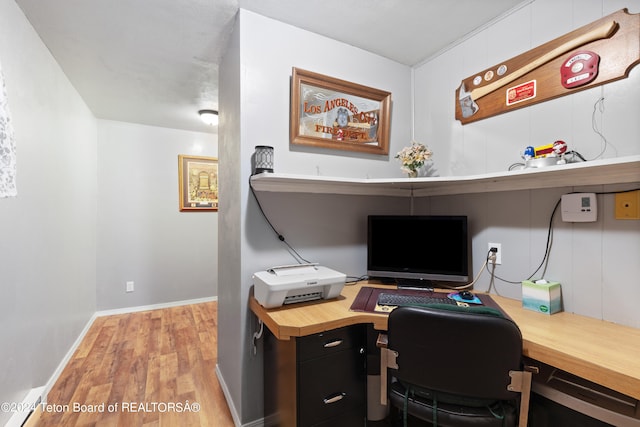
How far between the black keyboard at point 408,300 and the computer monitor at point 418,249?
0.24 m

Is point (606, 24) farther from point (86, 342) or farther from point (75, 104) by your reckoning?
point (86, 342)

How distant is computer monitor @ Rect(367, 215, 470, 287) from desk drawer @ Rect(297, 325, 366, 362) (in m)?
0.58

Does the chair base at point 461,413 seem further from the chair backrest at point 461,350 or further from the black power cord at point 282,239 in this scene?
the black power cord at point 282,239

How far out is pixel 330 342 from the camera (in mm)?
1358

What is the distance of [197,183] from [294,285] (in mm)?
3016

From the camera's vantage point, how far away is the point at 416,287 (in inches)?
72.6

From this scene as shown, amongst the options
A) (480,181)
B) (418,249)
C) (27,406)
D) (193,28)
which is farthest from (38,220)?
(480,181)

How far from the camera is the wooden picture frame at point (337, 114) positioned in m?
1.80

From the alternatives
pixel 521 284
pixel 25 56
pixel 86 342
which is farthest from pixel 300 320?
pixel 86 342

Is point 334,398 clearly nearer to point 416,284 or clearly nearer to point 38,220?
point 416,284

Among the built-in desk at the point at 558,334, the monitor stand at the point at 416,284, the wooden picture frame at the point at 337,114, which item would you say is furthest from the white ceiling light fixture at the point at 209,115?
the monitor stand at the point at 416,284

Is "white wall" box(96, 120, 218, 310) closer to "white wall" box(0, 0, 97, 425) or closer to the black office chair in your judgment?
"white wall" box(0, 0, 97, 425)

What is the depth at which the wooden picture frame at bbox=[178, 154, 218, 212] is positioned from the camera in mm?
3824

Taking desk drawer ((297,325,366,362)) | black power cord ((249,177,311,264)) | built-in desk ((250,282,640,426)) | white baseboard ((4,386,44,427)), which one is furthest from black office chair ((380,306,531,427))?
white baseboard ((4,386,44,427))
